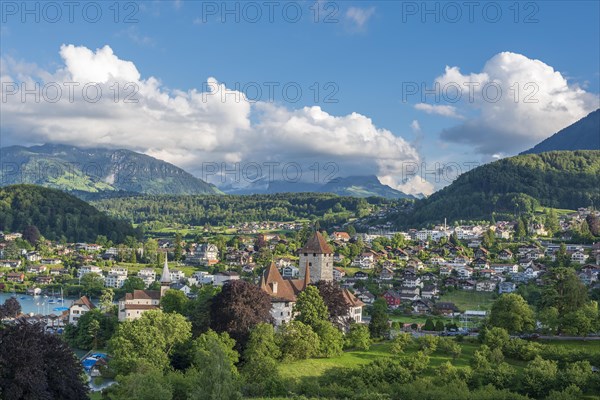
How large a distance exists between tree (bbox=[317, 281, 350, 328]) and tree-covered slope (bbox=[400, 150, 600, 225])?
119210 mm

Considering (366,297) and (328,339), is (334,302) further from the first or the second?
(366,297)

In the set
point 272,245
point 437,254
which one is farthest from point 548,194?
point 272,245

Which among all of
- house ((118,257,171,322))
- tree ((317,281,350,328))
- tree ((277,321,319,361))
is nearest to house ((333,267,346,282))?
house ((118,257,171,322))

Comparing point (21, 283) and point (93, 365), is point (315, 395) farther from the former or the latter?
point (21, 283)

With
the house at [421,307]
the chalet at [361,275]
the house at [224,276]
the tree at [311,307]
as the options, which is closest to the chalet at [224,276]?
the house at [224,276]

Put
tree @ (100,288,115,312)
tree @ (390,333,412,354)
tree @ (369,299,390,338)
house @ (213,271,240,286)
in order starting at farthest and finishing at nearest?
house @ (213,271,240,286) < tree @ (100,288,115,312) < tree @ (369,299,390,338) < tree @ (390,333,412,354)

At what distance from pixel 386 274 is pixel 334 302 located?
4658 centimetres

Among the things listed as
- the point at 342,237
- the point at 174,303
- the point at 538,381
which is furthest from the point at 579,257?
the point at 538,381

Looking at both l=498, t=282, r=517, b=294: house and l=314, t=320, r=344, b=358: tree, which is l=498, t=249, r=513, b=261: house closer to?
l=498, t=282, r=517, b=294: house

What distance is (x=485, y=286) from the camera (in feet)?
285

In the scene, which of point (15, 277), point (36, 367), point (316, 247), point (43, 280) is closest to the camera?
point (36, 367)

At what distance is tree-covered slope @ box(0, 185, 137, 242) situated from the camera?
512 feet

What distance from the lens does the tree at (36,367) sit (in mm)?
28062

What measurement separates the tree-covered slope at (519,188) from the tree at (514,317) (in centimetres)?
11611
